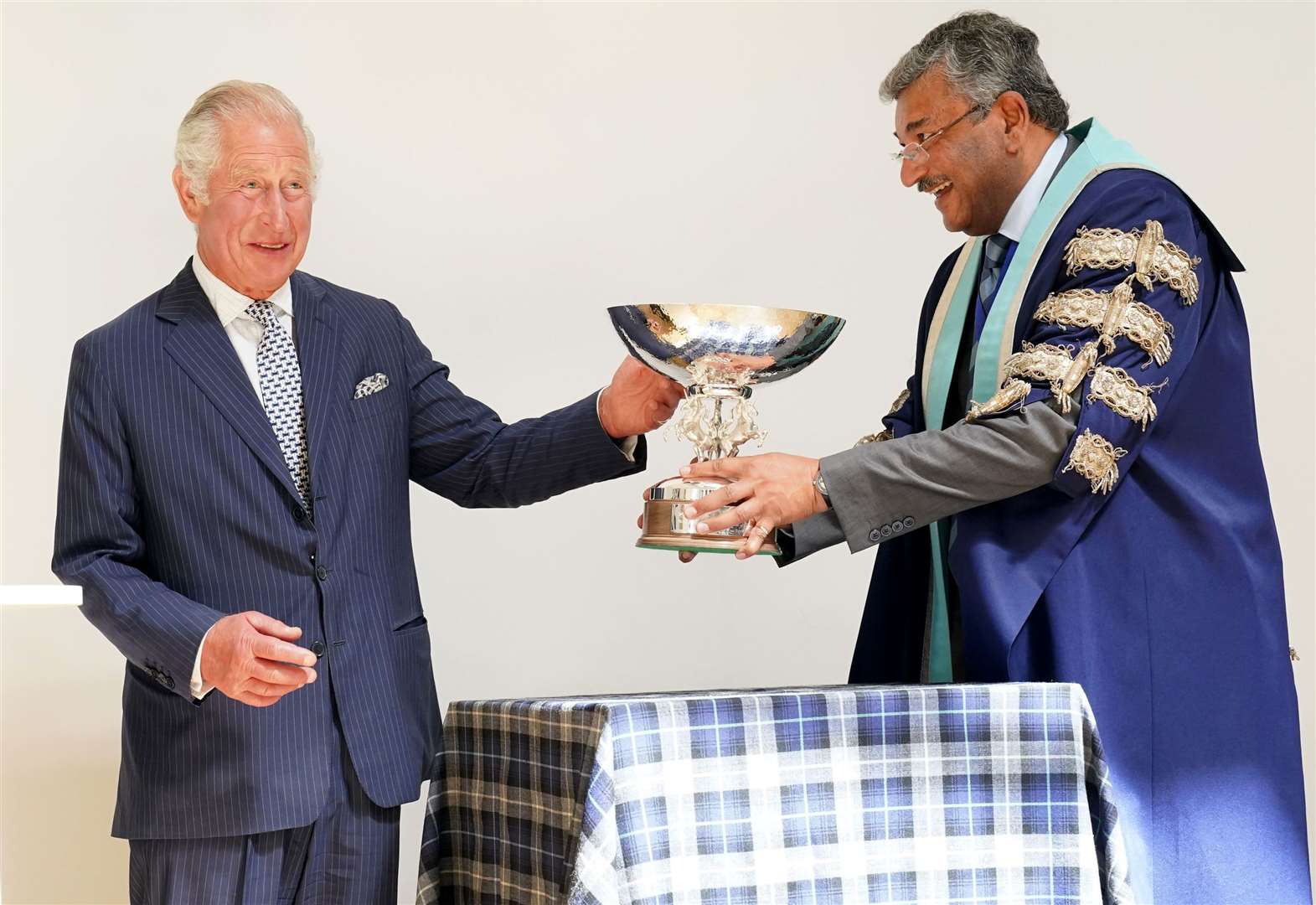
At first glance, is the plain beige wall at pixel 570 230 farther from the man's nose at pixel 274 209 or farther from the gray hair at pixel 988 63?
the gray hair at pixel 988 63

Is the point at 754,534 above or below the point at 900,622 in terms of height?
above

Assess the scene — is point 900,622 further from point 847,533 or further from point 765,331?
point 765,331

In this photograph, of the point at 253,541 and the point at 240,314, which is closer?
the point at 253,541

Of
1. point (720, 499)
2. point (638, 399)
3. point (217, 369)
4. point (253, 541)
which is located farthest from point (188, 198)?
point (720, 499)

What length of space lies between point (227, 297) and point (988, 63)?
1248mm

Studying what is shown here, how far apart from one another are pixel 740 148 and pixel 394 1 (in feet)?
3.12

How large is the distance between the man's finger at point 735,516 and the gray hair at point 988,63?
79 centimetres

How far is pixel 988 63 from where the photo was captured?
215 cm

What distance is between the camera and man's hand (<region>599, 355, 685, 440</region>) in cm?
227

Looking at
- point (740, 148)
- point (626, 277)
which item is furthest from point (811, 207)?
point (626, 277)

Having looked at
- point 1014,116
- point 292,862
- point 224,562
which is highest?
point 1014,116

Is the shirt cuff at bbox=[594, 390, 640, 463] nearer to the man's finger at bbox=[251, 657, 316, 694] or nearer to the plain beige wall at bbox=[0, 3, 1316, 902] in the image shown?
the man's finger at bbox=[251, 657, 316, 694]

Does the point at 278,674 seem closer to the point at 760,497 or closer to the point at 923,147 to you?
the point at 760,497

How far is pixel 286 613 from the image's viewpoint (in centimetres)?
211
